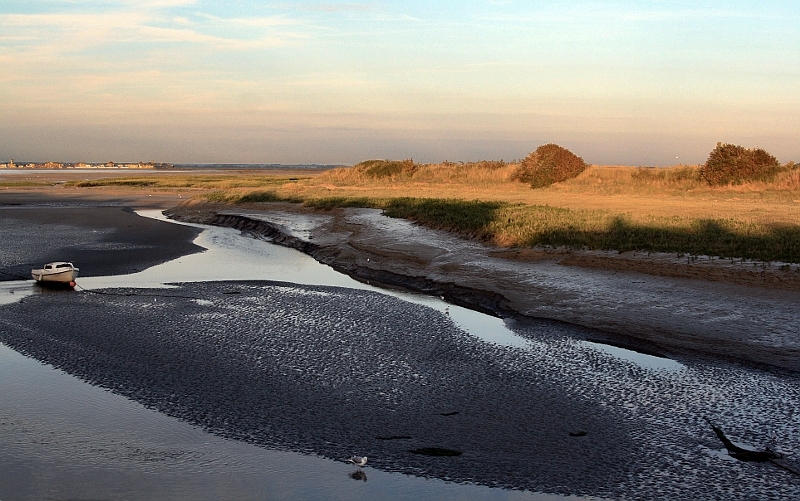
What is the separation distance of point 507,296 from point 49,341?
790 cm

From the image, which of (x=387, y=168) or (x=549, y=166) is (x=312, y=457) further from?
(x=387, y=168)

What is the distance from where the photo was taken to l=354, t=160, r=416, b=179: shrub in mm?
69688

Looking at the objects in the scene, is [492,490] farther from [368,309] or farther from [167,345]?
[368,309]

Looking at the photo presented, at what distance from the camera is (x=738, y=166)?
146ft

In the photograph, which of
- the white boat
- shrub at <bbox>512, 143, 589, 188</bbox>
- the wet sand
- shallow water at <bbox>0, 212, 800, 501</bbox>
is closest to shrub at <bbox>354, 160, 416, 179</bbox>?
shrub at <bbox>512, 143, 589, 188</bbox>

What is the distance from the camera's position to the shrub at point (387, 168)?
69688 mm

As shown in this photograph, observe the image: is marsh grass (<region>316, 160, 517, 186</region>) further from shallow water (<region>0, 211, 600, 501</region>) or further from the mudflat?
shallow water (<region>0, 211, 600, 501</region>)

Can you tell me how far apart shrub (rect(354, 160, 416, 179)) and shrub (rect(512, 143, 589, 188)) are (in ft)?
51.7

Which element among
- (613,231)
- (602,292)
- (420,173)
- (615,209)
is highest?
(420,173)

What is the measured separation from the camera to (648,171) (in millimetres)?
51969

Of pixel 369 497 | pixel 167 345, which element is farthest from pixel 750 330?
pixel 167 345

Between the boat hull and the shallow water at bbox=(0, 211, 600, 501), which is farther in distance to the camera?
the boat hull

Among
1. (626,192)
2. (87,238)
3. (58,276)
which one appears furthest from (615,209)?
(58,276)

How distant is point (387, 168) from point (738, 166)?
33.7 meters
